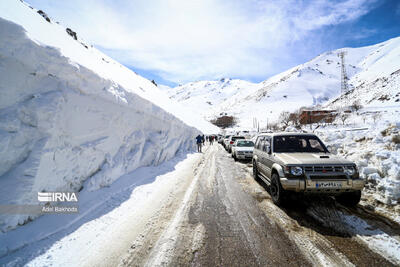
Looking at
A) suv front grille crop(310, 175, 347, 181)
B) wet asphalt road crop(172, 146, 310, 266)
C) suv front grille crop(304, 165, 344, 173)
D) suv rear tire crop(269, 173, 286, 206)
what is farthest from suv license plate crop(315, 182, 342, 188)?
wet asphalt road crop(172, 146, 310, 266)

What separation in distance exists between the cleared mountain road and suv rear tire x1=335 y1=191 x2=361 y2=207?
0.70 ft

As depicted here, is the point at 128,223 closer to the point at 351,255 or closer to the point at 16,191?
the point at 16,191

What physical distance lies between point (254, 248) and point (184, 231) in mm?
1235

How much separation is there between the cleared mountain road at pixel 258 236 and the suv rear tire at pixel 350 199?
21cm

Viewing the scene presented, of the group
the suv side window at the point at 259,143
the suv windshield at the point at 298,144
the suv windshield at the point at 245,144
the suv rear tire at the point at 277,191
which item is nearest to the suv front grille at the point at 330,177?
the suv rear tire at the point at 277,191

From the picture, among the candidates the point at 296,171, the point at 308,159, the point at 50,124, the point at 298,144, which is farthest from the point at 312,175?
the point at 50,124

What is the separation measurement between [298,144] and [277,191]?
1764 millimetres

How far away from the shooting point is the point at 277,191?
423cm

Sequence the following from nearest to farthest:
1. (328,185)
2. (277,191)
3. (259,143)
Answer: (328,185) < (277,191) < (259,143)

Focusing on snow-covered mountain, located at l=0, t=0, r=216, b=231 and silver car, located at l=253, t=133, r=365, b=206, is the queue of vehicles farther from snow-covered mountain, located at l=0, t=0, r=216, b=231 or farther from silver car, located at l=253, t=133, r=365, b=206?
snow-covered mountain, located at l=0, t=0, r=216, b=231

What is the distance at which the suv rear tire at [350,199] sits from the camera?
3.79 m

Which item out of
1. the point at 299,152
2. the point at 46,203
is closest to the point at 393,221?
the point at 299,152

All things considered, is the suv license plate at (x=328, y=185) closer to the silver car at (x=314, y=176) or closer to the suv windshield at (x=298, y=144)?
the silver car at (x=314, y=176)

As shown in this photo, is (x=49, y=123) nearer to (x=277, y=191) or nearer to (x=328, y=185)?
(x=277, y=191)
